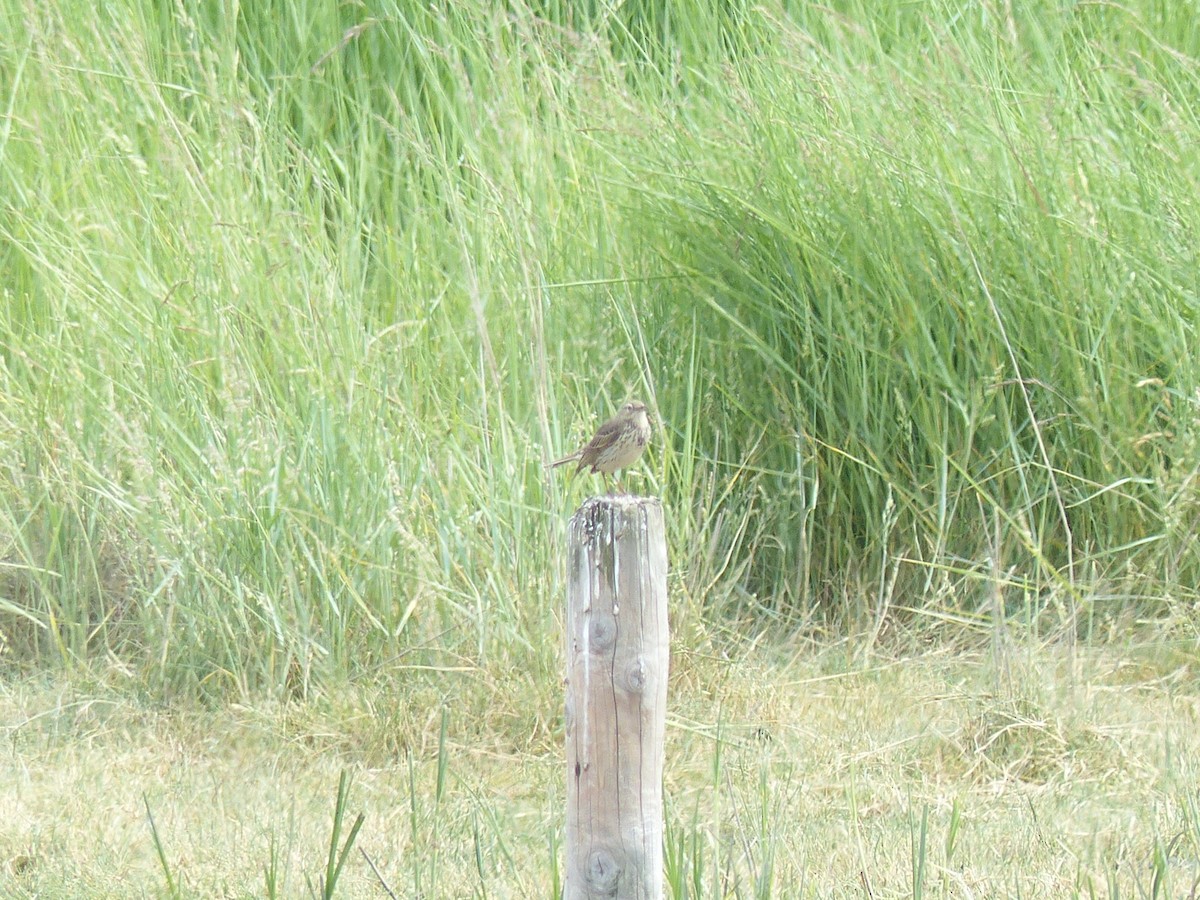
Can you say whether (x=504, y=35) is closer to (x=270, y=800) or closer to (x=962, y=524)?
(x=962, y=524)

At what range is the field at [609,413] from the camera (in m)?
4.08

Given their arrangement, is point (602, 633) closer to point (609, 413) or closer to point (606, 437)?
point (606, 437)

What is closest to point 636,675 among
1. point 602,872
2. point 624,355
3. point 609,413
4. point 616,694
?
point 616,694

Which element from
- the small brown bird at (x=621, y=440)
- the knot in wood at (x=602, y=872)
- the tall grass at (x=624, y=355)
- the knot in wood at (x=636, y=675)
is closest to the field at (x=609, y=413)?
the tall grass at (x=624, y=355)

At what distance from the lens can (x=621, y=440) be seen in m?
3.65

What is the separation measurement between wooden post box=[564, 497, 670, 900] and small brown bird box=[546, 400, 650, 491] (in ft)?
3.46

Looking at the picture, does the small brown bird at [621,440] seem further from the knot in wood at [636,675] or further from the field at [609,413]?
the knot in wood at [636,675]

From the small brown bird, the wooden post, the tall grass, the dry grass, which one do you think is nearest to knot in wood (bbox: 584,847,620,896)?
the wooden post

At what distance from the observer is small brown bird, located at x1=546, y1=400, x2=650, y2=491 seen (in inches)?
143

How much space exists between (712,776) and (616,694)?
1.21 m

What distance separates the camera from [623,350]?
5.02 m

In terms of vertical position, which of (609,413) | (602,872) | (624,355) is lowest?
(602,872)

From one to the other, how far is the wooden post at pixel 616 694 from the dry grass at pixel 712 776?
580mm

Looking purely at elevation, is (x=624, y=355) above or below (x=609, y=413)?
above
